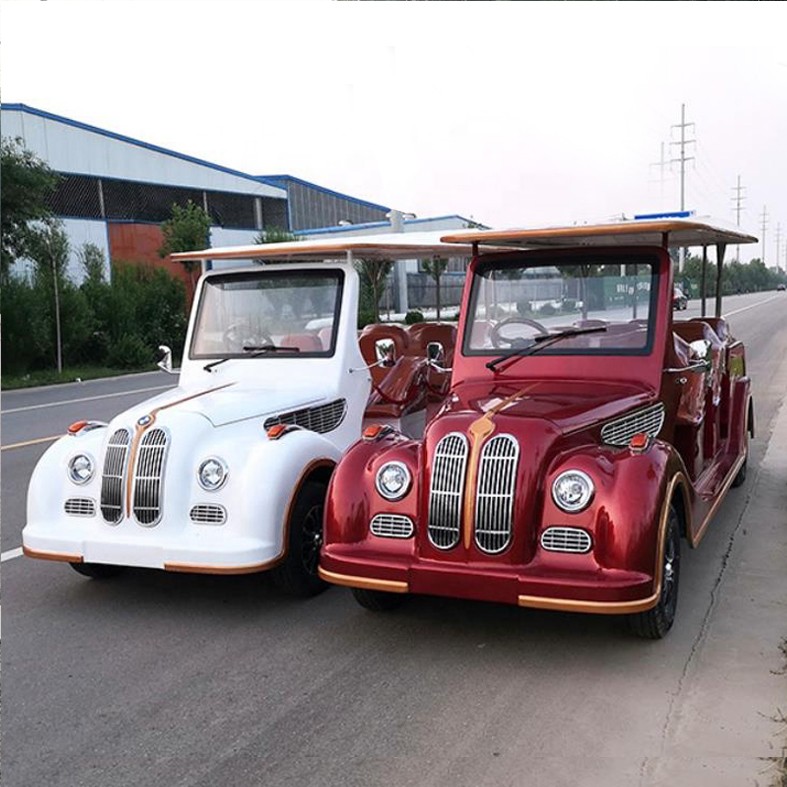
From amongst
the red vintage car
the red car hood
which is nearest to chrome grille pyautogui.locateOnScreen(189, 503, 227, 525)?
the red vintage car

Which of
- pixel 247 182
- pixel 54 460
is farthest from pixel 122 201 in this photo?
pixel 54 460

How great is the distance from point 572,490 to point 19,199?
19.7 meters

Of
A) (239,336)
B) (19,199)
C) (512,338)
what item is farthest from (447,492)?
(19,199)

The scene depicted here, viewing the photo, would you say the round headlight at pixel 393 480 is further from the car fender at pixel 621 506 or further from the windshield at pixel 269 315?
the windshield at pixel 269 315

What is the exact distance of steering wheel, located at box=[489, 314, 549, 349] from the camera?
5465 millimetres

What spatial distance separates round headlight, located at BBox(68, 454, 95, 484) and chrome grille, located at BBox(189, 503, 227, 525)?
0.72 metres

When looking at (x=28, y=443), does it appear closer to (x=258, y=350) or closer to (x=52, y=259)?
(x=258, y=350)

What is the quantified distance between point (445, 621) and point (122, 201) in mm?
37345

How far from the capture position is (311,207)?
5184 cm

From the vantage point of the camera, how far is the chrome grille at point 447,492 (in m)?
4.09

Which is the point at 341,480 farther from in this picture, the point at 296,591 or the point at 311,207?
the point at 311,207

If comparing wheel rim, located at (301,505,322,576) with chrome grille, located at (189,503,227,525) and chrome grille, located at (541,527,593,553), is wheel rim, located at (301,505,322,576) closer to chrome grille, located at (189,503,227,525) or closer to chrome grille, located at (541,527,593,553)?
chrome grille, located at (189,503,227,525)

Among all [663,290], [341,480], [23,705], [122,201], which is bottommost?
[23,705]

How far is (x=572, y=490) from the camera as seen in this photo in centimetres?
398
